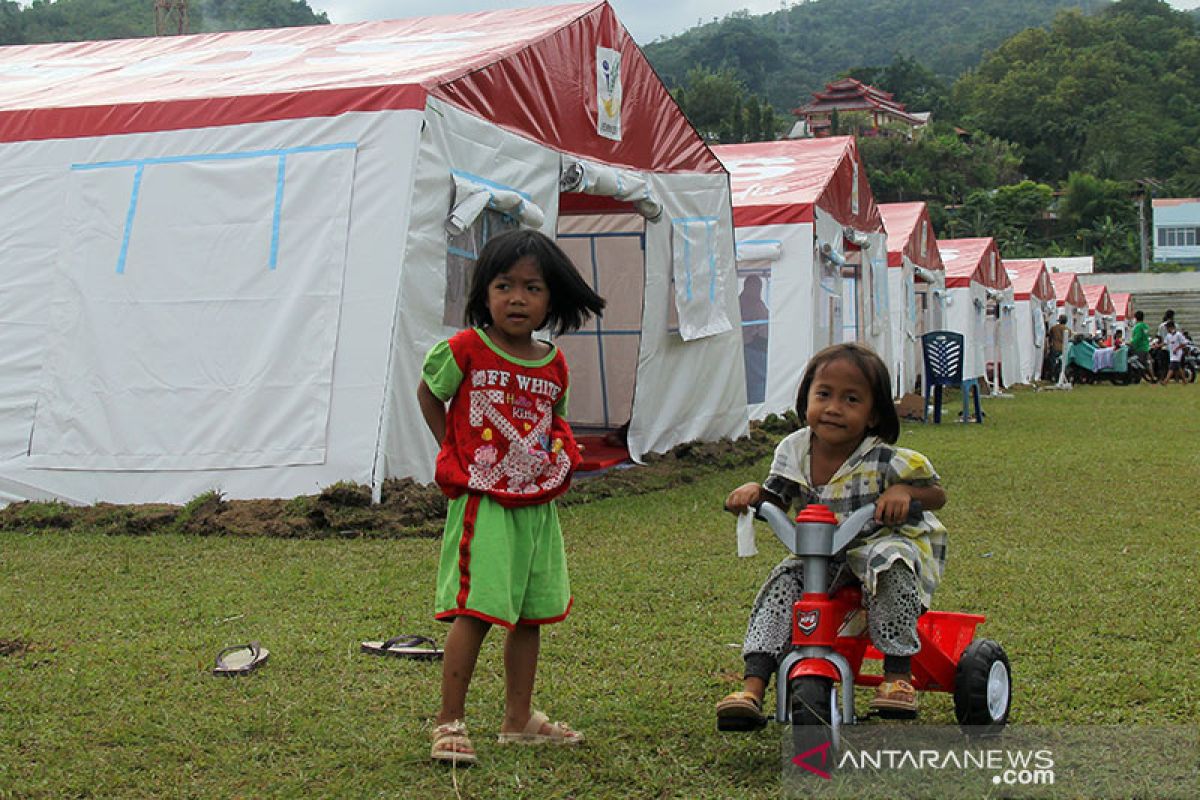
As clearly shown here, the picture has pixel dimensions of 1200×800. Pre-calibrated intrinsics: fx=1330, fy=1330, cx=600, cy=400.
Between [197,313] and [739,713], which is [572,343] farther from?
[739,713]

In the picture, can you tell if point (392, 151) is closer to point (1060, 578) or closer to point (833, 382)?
point (1060, 578)

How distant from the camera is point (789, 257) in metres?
13.3

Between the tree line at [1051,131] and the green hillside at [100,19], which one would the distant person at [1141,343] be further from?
the tree line at [1051,131]

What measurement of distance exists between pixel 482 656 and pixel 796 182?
10804 millimetres

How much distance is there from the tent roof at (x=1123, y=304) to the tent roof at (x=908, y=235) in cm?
2802

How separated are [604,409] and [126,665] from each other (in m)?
8.23

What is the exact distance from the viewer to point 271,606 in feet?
15.2

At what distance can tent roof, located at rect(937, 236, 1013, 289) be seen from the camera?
76.4 feet

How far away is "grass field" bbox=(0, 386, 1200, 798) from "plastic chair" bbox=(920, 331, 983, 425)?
7.39 m

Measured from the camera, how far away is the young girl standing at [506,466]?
2939mm

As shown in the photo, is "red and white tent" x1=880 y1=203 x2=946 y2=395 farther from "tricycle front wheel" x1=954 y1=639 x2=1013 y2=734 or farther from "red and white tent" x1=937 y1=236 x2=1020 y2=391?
"tricycle front wheel" x1=954 y1=639 x2=1013 y2=734

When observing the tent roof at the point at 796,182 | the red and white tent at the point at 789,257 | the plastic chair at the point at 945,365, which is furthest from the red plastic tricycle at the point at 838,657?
the plastic chair at the point at 945,365

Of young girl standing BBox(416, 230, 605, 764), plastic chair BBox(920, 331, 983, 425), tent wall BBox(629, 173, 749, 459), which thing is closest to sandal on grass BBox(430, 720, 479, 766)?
young girl standing BBox(416, 230, 605, 764)

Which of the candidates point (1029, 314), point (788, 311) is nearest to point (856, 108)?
point (1029, 314)
